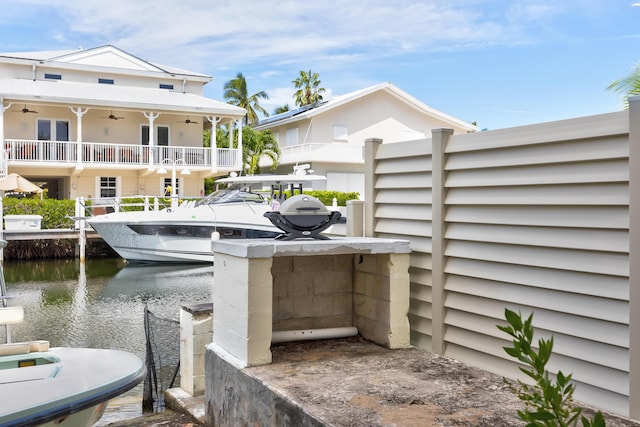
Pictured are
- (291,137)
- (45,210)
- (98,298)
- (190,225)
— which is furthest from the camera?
(291,137)

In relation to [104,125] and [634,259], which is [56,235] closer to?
[104,125]

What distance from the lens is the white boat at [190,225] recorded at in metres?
22.9

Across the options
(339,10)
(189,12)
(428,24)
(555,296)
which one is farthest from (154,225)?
(428,24)

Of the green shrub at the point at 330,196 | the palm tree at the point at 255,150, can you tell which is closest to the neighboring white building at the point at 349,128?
the palm tree at the point at 255,150

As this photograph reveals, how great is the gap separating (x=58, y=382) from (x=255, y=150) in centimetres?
3274

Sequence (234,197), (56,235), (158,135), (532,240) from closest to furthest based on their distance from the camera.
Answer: (532,240) → (234,197) → (56,235) → (158,135)

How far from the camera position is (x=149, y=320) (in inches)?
304

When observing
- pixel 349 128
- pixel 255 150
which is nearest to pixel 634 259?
pixel 255 150

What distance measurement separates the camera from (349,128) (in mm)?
38625

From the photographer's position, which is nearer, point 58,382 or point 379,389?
point 379,389

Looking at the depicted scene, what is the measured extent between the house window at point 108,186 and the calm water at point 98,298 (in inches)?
234

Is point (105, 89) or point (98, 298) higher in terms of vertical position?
point (105, 89)

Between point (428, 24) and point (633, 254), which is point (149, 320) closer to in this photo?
point (633, 254)

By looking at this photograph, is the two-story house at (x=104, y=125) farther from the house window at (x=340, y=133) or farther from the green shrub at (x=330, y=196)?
the house window at (x=340, y=133)
